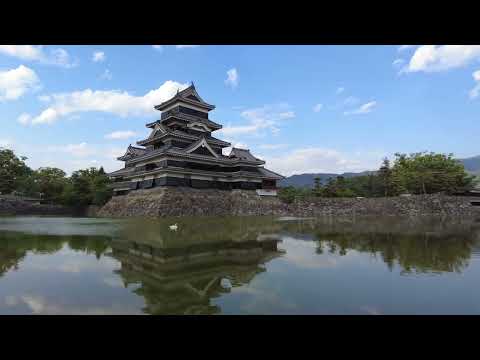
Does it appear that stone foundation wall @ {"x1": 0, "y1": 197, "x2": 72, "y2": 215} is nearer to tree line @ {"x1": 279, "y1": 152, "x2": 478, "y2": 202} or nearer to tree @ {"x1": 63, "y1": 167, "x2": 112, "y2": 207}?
tree @ {"x1": 63, "y1": 167, "x2": 112, "y2": 207}

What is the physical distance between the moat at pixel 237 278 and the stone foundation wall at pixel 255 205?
43.9 feet

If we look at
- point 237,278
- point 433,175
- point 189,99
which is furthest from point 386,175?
point 237,278

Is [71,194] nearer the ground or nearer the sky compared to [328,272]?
nearer the sky

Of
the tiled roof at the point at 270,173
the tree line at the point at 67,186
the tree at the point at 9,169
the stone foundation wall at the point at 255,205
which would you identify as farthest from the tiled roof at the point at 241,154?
the tree at the point at 9,169

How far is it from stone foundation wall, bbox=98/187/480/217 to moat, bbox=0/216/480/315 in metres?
13.4

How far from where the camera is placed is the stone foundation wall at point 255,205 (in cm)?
2175

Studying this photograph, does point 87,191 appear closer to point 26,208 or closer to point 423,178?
point 26,208

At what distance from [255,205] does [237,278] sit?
21142 mm

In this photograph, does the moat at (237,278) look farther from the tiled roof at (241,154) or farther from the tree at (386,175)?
the tree at (386,175)
